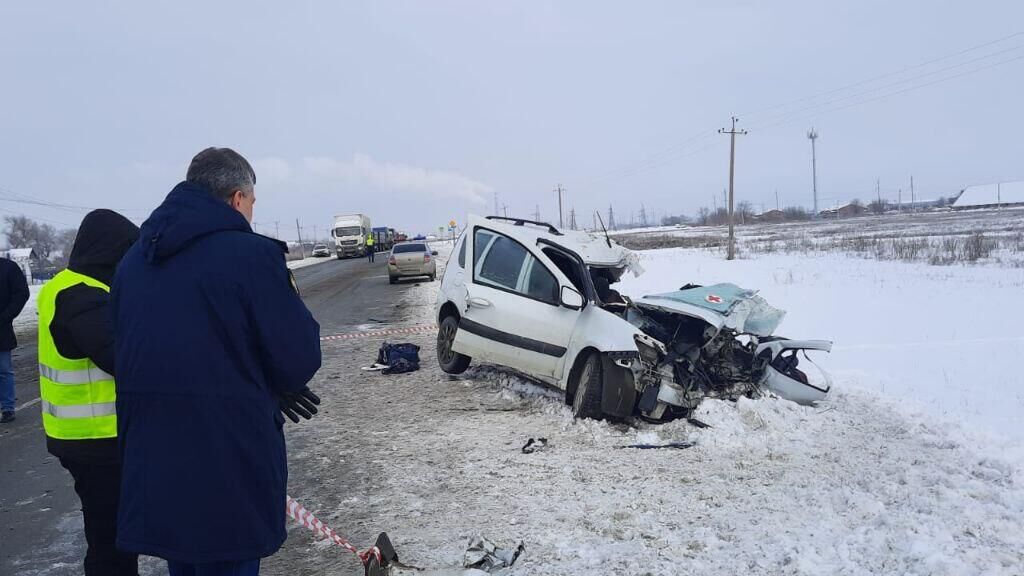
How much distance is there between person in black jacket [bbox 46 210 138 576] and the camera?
271 cm

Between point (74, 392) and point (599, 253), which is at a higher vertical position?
point (599, 253)

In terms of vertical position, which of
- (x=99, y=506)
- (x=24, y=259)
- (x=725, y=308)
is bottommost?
(x=99, y=506)

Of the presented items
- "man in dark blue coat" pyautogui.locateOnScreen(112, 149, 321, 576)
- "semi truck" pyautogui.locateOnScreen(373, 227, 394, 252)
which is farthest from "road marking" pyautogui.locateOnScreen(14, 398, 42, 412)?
"semi truck" pyautogui.locateOnScreen(373, 227, 394, 252)

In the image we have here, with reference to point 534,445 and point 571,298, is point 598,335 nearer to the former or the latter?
point 571,298

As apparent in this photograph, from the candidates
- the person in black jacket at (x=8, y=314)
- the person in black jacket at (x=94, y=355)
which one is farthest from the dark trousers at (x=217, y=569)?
the person in black jacket at (x=8, y=314)

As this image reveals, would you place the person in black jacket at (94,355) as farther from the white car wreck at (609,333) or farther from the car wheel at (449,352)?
the car wheel at (449,352)

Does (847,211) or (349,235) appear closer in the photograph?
(349,235)

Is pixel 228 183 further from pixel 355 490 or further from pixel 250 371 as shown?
pixel 355 490

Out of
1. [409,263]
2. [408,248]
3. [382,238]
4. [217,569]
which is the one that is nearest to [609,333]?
[217,569]

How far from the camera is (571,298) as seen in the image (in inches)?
248

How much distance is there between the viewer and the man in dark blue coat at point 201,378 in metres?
1.89

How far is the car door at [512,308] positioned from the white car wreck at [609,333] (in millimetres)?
12

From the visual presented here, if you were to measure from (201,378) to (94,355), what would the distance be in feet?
3.76

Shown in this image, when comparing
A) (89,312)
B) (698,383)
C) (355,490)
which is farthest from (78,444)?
(698,383)
